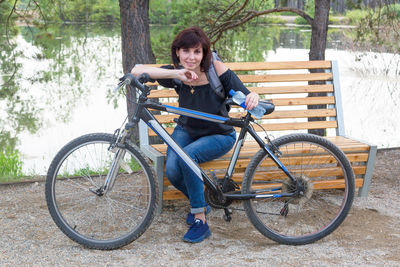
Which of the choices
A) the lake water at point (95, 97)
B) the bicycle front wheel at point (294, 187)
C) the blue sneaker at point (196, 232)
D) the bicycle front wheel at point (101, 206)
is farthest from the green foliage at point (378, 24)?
the bicycle front wheel at point (101, 206)

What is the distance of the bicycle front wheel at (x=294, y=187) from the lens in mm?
3375

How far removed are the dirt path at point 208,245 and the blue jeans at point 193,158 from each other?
0.33m

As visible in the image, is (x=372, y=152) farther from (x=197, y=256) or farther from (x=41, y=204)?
(x=41, y=204)

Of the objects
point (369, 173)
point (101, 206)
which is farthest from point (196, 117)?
point (369, 173)

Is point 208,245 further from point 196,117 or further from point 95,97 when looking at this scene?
point 95,97

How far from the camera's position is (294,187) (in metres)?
3.43

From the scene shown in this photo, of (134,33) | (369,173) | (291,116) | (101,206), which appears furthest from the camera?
(134,33)

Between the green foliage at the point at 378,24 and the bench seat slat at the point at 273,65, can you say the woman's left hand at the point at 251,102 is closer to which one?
the bench seat slat at the point at 273,65

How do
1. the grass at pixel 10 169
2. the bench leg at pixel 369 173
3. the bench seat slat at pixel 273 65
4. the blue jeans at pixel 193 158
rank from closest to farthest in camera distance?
the blue jeans at pixel 193 158, the bench leg at pixel 369 173, the bench seat slat at pixel 273 65, the grass at pixel 10 169

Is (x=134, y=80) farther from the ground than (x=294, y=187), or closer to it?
farther from the ground

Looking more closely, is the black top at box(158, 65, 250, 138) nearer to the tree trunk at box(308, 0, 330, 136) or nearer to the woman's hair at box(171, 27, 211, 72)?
the woman's hair at box(171, 27, 211, 72)

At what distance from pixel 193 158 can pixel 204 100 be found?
39cm

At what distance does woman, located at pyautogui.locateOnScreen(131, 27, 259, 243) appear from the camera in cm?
334

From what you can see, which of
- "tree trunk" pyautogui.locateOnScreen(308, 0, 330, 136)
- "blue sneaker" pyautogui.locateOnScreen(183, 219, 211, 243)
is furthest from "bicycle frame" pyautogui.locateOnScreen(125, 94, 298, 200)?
"tree trunk" pyautogui.locateOnScreen(308, 0, 330, 136)
